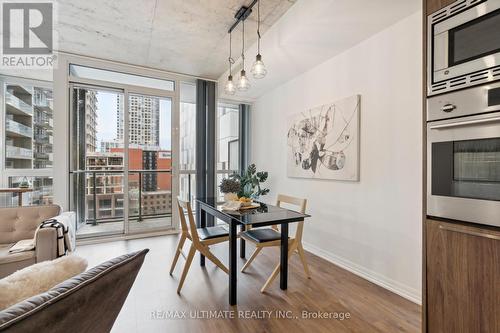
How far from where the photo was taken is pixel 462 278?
1332 mm

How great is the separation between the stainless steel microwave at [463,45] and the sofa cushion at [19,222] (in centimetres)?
366

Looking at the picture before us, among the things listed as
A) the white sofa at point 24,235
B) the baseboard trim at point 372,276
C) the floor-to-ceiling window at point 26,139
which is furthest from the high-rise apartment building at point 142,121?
the baseboard trim at point 372,276

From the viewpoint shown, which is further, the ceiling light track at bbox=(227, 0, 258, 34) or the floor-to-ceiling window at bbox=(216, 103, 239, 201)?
the floor-to-ceiling window at bbox=(216, 103, 239, 201)

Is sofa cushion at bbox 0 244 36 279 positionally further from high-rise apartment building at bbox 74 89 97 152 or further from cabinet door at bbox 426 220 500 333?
cabinet door at bbox 426 220 500 333

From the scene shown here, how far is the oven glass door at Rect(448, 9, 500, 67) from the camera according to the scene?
1231mm

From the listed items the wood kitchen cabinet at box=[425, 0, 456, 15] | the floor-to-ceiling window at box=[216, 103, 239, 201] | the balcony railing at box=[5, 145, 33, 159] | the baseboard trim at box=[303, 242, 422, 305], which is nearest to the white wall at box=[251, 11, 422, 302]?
the baseboard trim at box=[303, 242, 422, 305]

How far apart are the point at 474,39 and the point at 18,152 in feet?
17.9

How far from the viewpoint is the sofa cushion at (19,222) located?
2354mm

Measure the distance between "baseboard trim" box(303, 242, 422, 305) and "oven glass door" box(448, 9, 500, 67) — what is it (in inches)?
74.7

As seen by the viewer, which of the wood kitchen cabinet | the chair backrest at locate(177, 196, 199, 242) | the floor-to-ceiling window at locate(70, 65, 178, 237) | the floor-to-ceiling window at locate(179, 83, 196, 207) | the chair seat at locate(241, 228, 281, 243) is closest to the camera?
the wood kitchen cabinet

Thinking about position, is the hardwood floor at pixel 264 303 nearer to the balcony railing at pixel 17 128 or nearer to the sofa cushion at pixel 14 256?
the sofa cushion at pixel 14 256

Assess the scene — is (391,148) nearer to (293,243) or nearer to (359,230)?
(359,230)

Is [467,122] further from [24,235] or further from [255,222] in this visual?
[24,235]

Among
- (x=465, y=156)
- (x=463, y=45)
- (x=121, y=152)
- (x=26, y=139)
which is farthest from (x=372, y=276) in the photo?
(x=26, y=139)
